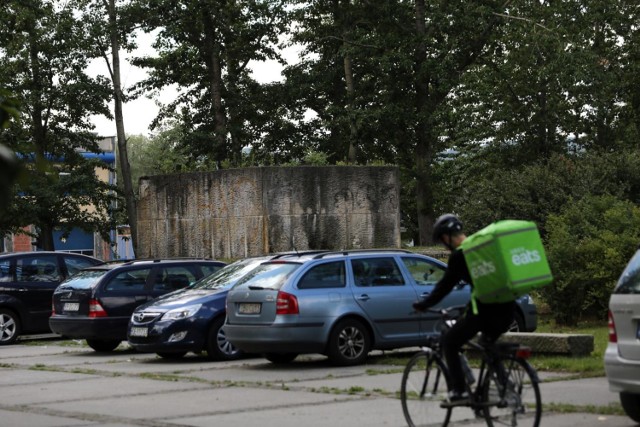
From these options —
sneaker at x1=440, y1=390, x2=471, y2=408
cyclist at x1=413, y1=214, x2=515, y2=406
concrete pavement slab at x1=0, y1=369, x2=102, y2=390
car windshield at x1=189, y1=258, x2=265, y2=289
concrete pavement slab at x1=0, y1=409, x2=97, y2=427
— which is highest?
car windshield at x1=189, y1=258, x2=265, y2=289

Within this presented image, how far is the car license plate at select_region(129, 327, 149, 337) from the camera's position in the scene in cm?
1719

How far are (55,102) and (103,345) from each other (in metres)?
25.5

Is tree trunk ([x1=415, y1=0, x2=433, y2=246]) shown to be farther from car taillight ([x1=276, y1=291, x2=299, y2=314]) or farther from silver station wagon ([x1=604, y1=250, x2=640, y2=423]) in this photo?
silver station wagon ([x1=604, y1=250, x2=640, y2=423])

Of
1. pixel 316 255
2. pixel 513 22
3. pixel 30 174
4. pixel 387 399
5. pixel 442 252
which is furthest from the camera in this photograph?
pixel 513 22

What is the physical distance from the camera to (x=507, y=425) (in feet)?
26.1

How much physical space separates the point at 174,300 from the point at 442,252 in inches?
443

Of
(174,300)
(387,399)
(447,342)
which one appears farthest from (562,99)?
(447,342)

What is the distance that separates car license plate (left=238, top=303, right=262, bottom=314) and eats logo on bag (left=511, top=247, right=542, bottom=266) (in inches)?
304

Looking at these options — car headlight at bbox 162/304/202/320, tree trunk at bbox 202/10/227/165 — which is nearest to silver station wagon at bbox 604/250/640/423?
car headlight at bbox 162/304/202/320

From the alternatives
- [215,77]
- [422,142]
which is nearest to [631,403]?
[422,142]

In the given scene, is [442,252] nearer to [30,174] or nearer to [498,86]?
[498,86]

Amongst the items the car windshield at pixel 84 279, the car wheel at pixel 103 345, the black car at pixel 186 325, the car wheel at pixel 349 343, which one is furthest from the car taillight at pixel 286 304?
the car wheel at pixel 103 345

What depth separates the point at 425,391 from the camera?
8531mm

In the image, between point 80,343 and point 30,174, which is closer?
point 30,174
